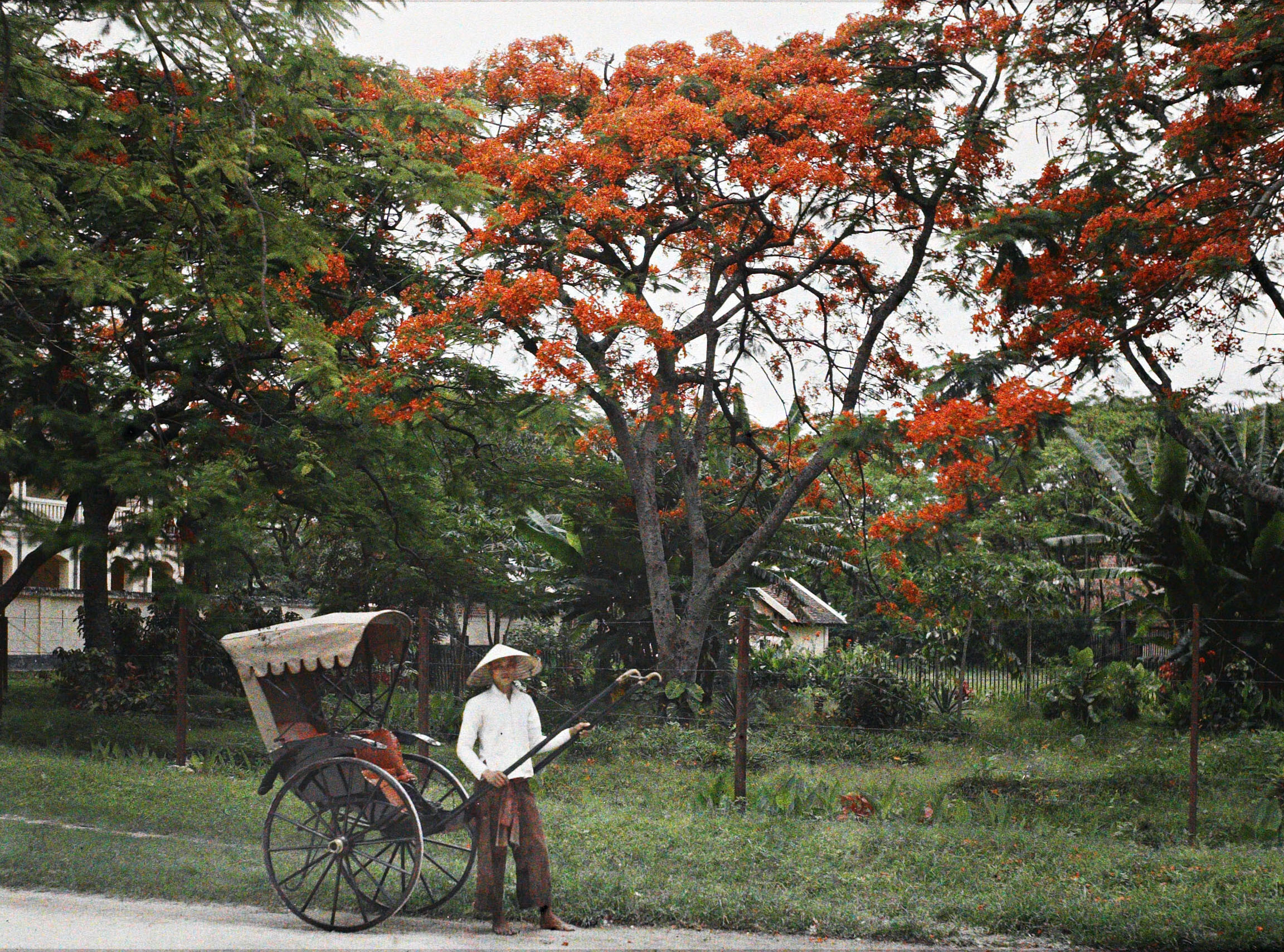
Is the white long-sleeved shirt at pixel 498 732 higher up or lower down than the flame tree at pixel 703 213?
lower down

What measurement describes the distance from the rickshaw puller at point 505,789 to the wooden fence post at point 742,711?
3.07m

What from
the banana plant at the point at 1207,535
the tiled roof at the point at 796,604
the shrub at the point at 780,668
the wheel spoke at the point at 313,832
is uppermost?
the banana plant at the point at 1207,535

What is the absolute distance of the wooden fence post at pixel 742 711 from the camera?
973 cm

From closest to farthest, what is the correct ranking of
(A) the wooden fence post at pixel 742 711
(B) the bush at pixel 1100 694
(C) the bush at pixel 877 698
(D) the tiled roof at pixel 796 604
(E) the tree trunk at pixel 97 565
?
(A) the wooden fence post at pixel 742 711 < (E) the tree trunk at pixel 97 565 < (C) the bush at pixel 877 698 < (B) the bush at pixel 1100 694 < (D) the tiled roof at pixel 796 604

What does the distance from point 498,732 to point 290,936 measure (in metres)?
1.53

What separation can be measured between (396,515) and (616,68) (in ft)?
22.8

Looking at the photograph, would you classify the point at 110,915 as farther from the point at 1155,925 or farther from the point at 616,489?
the point at 616,489

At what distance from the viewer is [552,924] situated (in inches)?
262

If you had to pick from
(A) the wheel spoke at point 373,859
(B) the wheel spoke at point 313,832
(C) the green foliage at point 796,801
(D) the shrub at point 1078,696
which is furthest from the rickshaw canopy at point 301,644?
(D) the shrub at point 1078,696

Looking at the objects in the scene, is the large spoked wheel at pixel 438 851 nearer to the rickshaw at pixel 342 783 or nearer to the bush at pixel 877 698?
the rickshaw at pixel 342 783

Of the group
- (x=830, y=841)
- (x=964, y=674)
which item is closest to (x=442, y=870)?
(x=830, y=841)

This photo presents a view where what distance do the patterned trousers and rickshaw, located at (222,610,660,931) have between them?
97mm

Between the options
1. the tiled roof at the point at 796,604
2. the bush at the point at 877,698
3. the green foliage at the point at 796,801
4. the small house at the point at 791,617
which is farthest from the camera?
the tiled roof at the point at 796,604

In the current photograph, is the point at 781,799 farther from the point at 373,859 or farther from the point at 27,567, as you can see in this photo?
the point at 27,567
